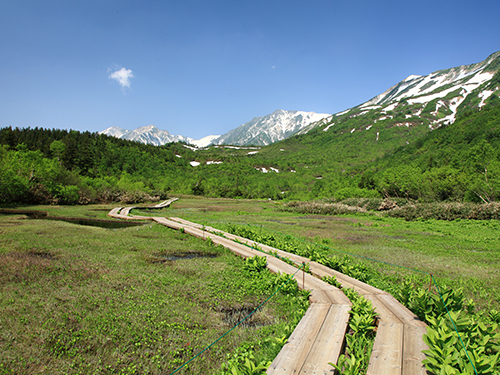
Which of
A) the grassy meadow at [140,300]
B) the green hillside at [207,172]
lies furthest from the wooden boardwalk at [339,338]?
the green hillside at [207,172]

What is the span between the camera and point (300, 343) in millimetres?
5496

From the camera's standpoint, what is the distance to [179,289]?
9164 millimetres

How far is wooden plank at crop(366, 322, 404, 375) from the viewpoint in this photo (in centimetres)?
461

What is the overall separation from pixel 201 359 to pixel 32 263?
953 cm

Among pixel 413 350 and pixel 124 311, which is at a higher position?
pixel 124 311

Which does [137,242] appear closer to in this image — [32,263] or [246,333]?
[32,263]

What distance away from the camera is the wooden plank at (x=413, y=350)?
458 cm

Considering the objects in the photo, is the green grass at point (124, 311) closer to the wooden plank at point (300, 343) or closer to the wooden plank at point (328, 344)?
the wooden plank at point (300, 343)

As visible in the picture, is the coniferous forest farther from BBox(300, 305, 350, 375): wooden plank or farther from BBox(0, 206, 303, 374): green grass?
BBox(300, 305, 350, 375): wooden plank

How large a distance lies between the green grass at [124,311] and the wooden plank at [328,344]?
2.77 feet

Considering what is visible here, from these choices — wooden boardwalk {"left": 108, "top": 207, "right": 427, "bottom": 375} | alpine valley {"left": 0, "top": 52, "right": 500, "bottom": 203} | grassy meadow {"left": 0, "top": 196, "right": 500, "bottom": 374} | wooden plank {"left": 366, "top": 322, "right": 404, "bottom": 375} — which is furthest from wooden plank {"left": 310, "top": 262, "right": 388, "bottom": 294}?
alpine valley {"left": 0, "top": 52, "right": 500, "bottom": 203}

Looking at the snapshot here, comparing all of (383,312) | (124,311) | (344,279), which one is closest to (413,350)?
(383,312)

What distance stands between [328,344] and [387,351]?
1.17m

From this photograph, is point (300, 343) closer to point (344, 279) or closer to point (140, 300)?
point (344, 279)
